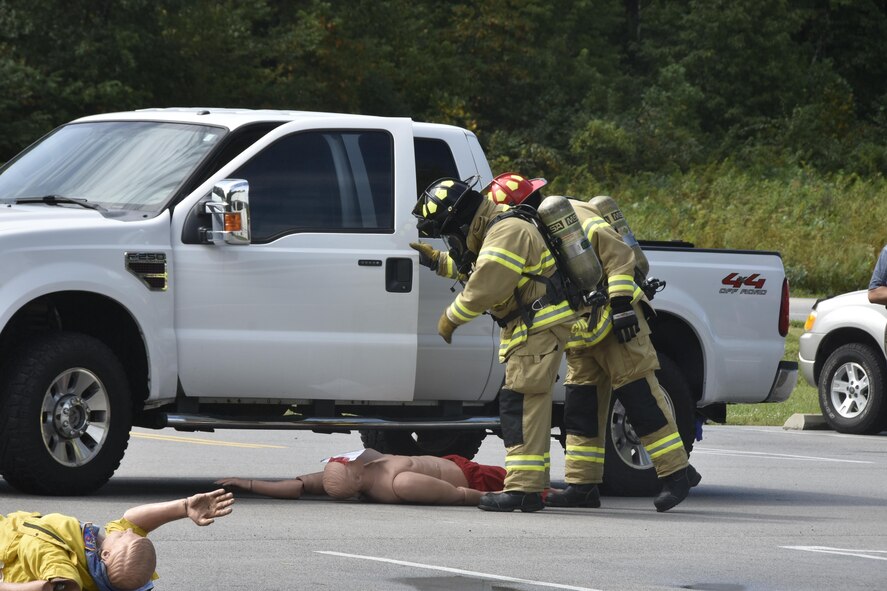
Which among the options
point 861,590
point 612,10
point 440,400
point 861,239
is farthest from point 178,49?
point 861,590

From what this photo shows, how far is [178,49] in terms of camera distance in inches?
1734

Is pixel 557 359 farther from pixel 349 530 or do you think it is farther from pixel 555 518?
pixel 349 530

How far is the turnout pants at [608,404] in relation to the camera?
10.3 metres

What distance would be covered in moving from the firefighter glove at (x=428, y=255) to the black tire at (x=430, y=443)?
2.53 m

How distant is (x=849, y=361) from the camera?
16984 mm

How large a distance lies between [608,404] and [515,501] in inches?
41.6

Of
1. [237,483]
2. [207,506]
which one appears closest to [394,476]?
[237,483]

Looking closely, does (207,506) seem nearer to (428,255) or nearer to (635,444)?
(428,255)

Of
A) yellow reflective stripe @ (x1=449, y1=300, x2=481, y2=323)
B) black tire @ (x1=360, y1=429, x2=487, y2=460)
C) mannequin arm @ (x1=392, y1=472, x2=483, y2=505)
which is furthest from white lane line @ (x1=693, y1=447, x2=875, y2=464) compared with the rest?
yellow reflective stripe @ (x1=449, y1=300, x2=481, y2=323)

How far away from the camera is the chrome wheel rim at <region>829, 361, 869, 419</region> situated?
1684cm

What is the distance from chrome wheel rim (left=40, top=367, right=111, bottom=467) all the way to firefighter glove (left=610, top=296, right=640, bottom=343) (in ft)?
9.41

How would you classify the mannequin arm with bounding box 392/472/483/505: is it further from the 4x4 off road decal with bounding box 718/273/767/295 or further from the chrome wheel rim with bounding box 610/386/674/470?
A: the 4x4 off road decal with bounding box 718/273/767/295

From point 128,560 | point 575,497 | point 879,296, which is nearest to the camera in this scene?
point 128,560

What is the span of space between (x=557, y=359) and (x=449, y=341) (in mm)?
634
